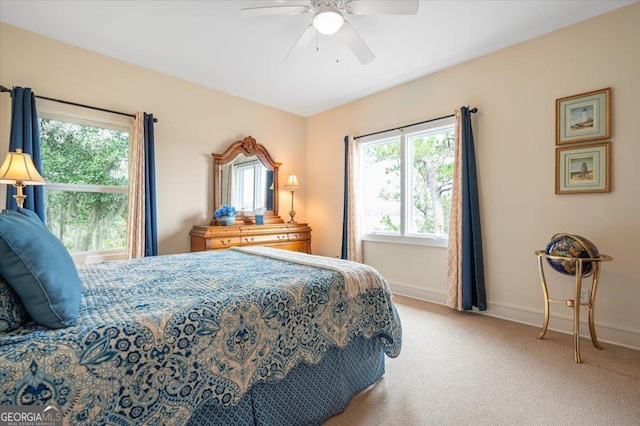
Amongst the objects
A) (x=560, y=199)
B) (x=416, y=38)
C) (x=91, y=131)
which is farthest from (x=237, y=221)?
(x=560, y=199)

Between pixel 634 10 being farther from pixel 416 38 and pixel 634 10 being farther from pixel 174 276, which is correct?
pixel 174 276

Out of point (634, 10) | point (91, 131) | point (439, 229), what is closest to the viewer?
point (634, 10)

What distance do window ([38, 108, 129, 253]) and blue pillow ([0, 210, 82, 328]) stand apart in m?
2.49

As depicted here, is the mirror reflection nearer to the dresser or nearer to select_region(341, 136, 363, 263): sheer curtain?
the dresser

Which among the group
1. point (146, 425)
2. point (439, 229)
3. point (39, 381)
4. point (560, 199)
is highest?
point (560, 199)

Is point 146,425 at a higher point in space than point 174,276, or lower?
lower

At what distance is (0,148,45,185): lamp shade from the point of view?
218cm

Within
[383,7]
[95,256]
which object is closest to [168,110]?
[95,256]

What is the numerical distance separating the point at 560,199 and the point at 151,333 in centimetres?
330

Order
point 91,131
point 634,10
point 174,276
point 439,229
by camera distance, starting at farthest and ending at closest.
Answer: point 439,229
point 91,131
point 634,10
point 174,276

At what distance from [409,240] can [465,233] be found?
31.1 inches

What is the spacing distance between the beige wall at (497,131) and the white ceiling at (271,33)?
183mm

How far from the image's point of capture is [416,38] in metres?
2.85

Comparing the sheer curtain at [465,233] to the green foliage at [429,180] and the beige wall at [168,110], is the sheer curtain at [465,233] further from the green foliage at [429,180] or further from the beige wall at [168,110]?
the beige wall at [168,110]
